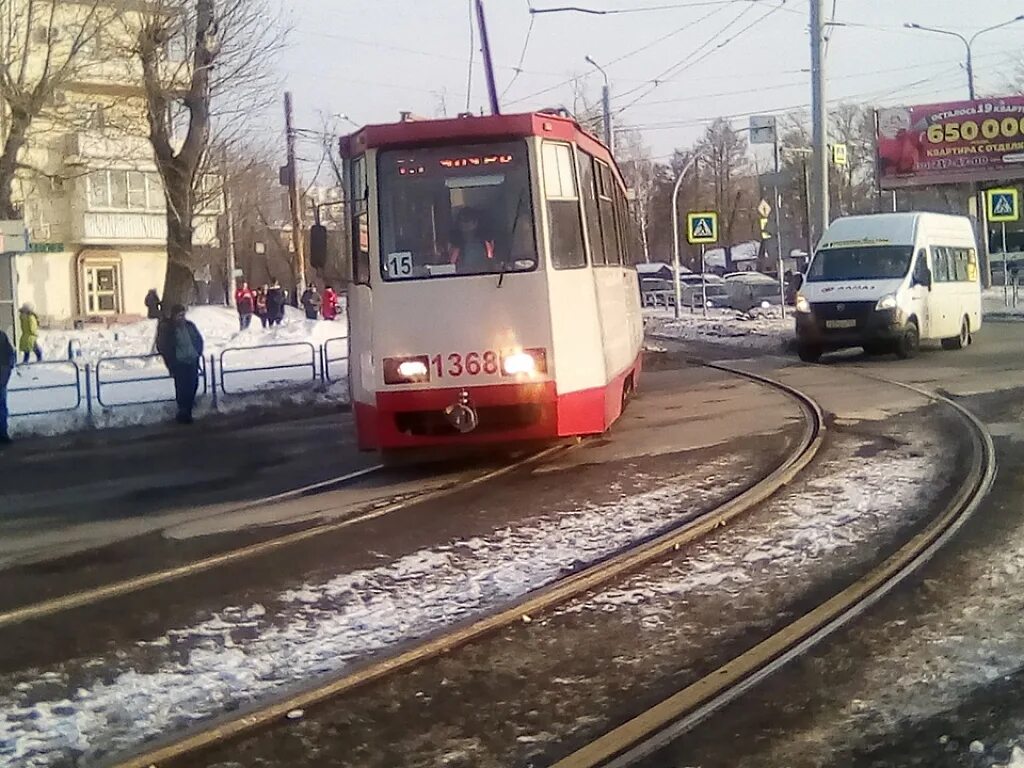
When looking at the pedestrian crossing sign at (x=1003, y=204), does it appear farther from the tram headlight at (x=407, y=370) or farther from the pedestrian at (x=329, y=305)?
the tram headlight at (x=407, y=370)

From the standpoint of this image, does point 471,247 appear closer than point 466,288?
No

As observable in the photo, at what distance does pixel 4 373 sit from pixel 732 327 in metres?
21.8

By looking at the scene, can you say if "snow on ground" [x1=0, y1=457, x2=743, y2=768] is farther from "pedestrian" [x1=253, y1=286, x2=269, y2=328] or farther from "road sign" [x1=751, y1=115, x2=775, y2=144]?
"pedestrian" [x1=253, y1=286, x2=269, y2=328]

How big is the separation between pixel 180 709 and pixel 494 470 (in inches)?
257

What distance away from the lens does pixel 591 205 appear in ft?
39.2

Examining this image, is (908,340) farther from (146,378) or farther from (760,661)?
(760,661)

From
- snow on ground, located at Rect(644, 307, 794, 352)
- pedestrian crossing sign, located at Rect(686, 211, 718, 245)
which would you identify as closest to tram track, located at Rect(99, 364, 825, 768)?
snow on ground, located at Rect(644, 307, 794, 352)

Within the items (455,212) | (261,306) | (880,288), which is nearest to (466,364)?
(455,212)

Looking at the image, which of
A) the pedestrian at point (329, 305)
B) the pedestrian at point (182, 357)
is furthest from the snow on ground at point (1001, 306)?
the pedestrian at point (182, 357)

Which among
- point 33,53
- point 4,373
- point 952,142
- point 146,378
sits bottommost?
point 146,378

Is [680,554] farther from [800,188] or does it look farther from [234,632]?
[800,188]

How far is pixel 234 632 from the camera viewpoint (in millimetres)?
6504

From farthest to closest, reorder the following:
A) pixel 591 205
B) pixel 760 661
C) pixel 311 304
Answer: pixel 311 304, pixel 591 205, pixel 760 661

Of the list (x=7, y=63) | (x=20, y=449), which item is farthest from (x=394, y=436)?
(x=7, y=63)
